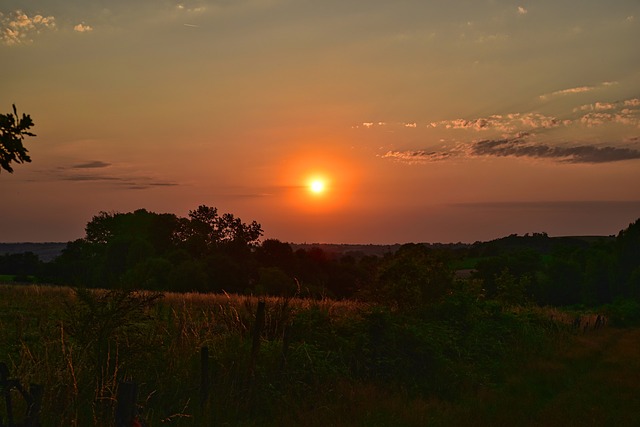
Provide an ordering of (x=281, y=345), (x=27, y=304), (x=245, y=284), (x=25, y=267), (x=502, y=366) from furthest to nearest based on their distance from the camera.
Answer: (x=25, y=267)
(x=245, y=284)
(x=27, y=304)
(x=502, y=366)
(x=281, y=345)

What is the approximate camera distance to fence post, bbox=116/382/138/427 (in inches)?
287

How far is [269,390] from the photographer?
40.5 ft

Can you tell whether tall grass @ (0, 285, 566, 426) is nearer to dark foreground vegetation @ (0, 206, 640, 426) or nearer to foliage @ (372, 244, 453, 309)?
dark foreground vegetation @ (0, 206, 640, 426)

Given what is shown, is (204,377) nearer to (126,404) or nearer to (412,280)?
(126,404)

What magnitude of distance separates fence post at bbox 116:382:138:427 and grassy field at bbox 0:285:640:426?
1.52m

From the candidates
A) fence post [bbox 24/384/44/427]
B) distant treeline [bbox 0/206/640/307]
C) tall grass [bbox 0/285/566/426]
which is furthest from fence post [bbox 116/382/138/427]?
distant treeline [bbox 0/206/640/307]

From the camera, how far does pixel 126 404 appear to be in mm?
7285

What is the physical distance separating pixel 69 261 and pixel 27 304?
65907 mm

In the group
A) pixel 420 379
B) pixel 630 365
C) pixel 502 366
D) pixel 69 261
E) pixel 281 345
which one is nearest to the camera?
pixel 281 345

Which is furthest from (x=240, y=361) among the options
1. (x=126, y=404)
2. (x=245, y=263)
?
(x=245, y=263)

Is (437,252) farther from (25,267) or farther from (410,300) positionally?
(25,267)

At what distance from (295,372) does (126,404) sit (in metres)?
6.22

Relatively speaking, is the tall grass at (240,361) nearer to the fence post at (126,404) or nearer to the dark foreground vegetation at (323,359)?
the dark foreground vegetation at (323,359)

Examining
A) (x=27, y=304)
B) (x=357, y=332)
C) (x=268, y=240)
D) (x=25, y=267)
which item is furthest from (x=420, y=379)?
(x=25, y=267)
